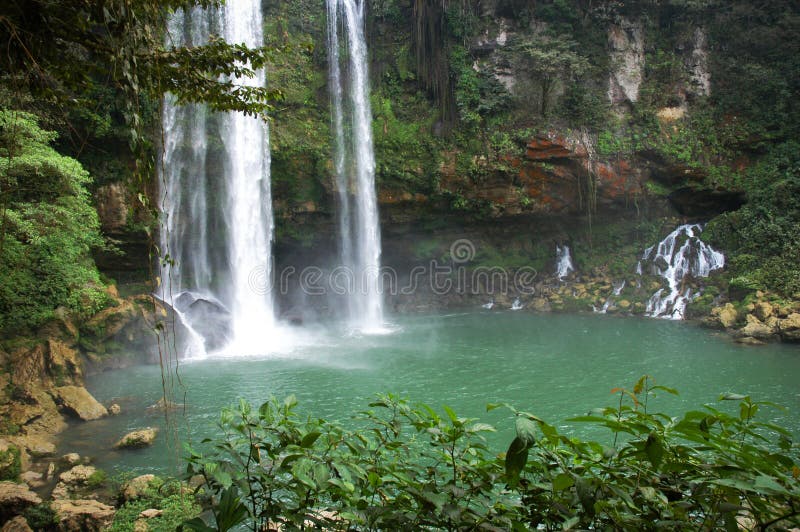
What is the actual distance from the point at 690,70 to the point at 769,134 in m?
4.41

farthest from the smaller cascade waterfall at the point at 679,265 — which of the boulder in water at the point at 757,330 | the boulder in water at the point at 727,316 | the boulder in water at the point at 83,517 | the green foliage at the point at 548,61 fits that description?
the boulder in water at the point at 83,517

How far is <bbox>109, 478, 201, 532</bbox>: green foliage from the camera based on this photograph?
199 inches

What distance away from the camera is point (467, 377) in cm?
1144

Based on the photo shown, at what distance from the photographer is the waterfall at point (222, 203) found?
658 inches

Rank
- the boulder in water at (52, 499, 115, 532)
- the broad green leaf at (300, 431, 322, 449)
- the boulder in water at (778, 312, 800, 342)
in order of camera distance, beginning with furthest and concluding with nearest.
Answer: the boulder in water at (778, 312, 800, 342)
the boulder in water at (52, 499, 115, 532)
the broad green leaf at (300, 431, 322, 449)

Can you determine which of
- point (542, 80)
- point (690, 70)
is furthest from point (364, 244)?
point (690, 70)

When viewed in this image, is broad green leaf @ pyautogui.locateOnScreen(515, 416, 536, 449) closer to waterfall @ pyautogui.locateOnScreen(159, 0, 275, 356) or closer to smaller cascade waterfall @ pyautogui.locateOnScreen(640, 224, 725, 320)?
waterfall @ pyautogui.locateOnScreen(159, 0, 275, 356)

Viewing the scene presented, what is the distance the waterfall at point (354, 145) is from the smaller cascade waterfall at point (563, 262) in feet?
27.7

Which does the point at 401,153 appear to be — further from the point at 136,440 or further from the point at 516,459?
the point at 516,459

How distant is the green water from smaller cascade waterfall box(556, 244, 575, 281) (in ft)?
19.3

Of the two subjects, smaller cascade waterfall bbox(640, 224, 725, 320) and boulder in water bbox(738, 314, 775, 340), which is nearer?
boulder in water bbox(738, 314, 775, 340)

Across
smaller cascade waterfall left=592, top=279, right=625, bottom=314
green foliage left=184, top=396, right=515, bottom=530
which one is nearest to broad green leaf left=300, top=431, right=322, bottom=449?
green foliage left=184, top=396, right=515, bottom=530

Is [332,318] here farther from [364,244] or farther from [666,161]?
[666,161]

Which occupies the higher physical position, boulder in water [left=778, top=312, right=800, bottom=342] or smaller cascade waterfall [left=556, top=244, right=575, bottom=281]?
smaller cascade waterfall [left=556, top=244, right=575, bottom=281]
